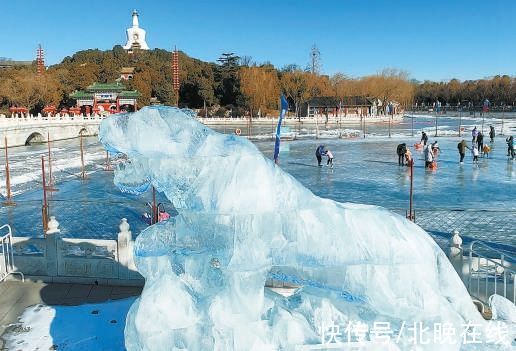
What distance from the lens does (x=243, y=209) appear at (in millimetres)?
3951

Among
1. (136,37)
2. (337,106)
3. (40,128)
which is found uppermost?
(136,37)

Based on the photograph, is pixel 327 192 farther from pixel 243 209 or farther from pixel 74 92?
pixel 74 92

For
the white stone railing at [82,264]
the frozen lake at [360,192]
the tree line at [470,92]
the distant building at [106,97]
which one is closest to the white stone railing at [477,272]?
the frozen lake at [360,192]

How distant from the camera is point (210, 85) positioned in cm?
6706

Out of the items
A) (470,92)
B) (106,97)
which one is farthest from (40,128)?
(470,92)

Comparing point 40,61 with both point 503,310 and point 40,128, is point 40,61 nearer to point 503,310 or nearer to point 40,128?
point 40,128

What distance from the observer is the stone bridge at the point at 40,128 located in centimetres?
3572

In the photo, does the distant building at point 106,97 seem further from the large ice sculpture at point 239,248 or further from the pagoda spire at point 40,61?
the large ice sculpture at point 239,248

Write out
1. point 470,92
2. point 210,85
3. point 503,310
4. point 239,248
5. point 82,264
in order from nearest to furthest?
point 239,248 → point 503,310 → point 82,264 → point 210,85 → point 470,92

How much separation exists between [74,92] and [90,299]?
58895mm

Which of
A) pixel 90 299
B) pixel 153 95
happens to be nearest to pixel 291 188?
pixel 90 299

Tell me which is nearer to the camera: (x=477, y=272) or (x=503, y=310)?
(x=503, y=310)

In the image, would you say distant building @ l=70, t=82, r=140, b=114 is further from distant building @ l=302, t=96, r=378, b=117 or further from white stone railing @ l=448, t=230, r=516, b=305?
white stone railing @ l=448, t=230, r=516, b=305

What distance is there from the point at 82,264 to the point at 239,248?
184 inches
